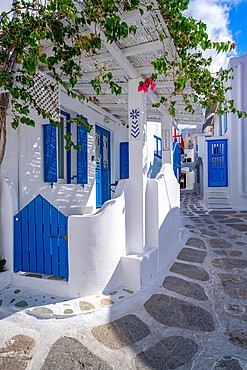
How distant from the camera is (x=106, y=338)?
7.48ft

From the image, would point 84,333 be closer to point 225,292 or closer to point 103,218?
point 103,218

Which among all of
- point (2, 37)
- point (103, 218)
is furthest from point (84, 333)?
point (2, 37)

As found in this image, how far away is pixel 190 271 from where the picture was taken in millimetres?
3807

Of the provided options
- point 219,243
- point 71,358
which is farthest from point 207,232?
point 71,358

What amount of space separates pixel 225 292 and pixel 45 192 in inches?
133

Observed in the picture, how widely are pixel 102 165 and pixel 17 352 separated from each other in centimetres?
517

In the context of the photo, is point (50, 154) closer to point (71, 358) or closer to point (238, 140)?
point (71, 358)

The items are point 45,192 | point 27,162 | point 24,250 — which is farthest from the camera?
point 45,192

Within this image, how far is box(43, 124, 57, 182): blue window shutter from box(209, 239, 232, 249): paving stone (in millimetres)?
3548

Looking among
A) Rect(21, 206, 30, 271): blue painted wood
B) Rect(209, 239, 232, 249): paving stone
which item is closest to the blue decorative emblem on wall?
Rect(21, 206, 30, 271): blue painted wood

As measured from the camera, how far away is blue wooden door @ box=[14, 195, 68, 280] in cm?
310

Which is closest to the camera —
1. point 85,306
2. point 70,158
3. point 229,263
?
point 85,306

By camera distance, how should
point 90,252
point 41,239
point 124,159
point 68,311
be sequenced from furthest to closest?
point 124,159, point 41,239, point 90,252, point 68,311

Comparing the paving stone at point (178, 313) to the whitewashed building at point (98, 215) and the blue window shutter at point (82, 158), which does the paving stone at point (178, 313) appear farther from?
the blue window shutter at point (82, 158)
